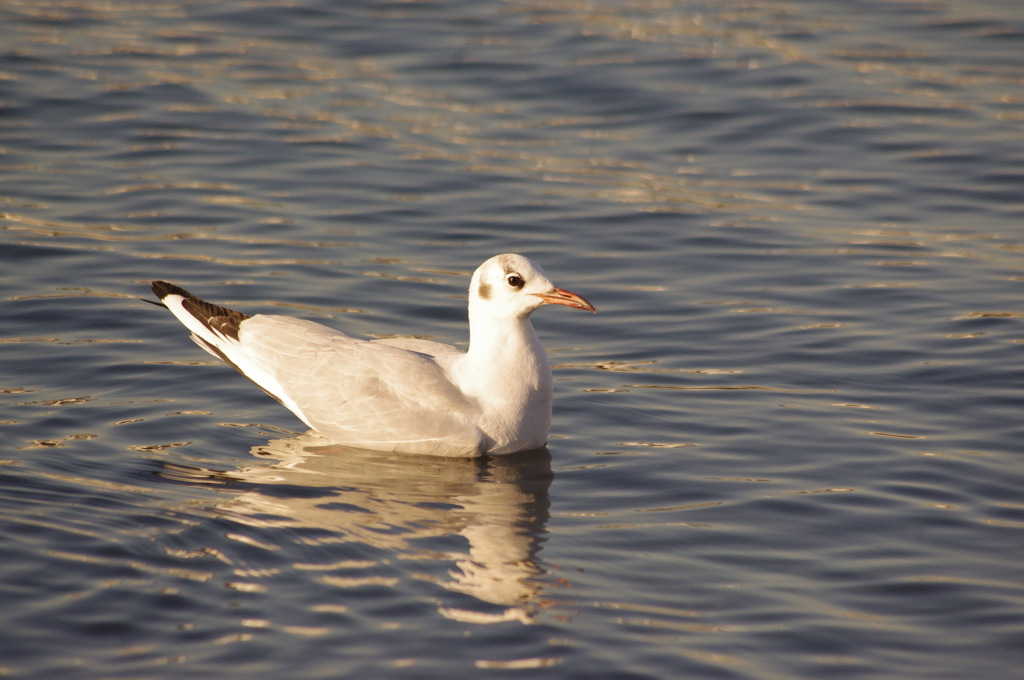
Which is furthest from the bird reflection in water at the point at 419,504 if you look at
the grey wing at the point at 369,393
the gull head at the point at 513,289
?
the gull head at the point at 513,289

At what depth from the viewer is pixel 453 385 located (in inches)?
326

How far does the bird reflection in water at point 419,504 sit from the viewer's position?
6.64 m

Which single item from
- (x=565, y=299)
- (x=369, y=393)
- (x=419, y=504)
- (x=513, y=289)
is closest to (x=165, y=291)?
(x=369, y=393)

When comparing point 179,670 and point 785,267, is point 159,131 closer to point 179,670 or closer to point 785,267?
point 785,267

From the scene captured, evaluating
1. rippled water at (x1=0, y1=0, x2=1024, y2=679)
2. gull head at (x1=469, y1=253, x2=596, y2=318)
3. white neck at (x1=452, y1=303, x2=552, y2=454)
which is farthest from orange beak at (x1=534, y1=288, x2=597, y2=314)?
rippled water at (x1=0, y1=0, x2=1024, y2=679)

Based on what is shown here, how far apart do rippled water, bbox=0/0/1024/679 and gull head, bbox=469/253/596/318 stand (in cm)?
108

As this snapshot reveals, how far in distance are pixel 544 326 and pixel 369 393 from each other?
280 cm

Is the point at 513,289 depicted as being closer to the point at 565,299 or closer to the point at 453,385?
the point at 565,299

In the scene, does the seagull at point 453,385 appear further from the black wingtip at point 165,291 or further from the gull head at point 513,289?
the black wingtip at point 165,291

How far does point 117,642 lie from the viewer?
5.93m

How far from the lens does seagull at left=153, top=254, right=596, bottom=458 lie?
8117mm

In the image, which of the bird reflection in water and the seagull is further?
the seagull

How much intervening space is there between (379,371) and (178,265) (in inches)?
158

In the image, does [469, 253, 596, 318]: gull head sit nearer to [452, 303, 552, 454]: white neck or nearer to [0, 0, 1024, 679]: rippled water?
[452, 303, 552, 454]: white neck
